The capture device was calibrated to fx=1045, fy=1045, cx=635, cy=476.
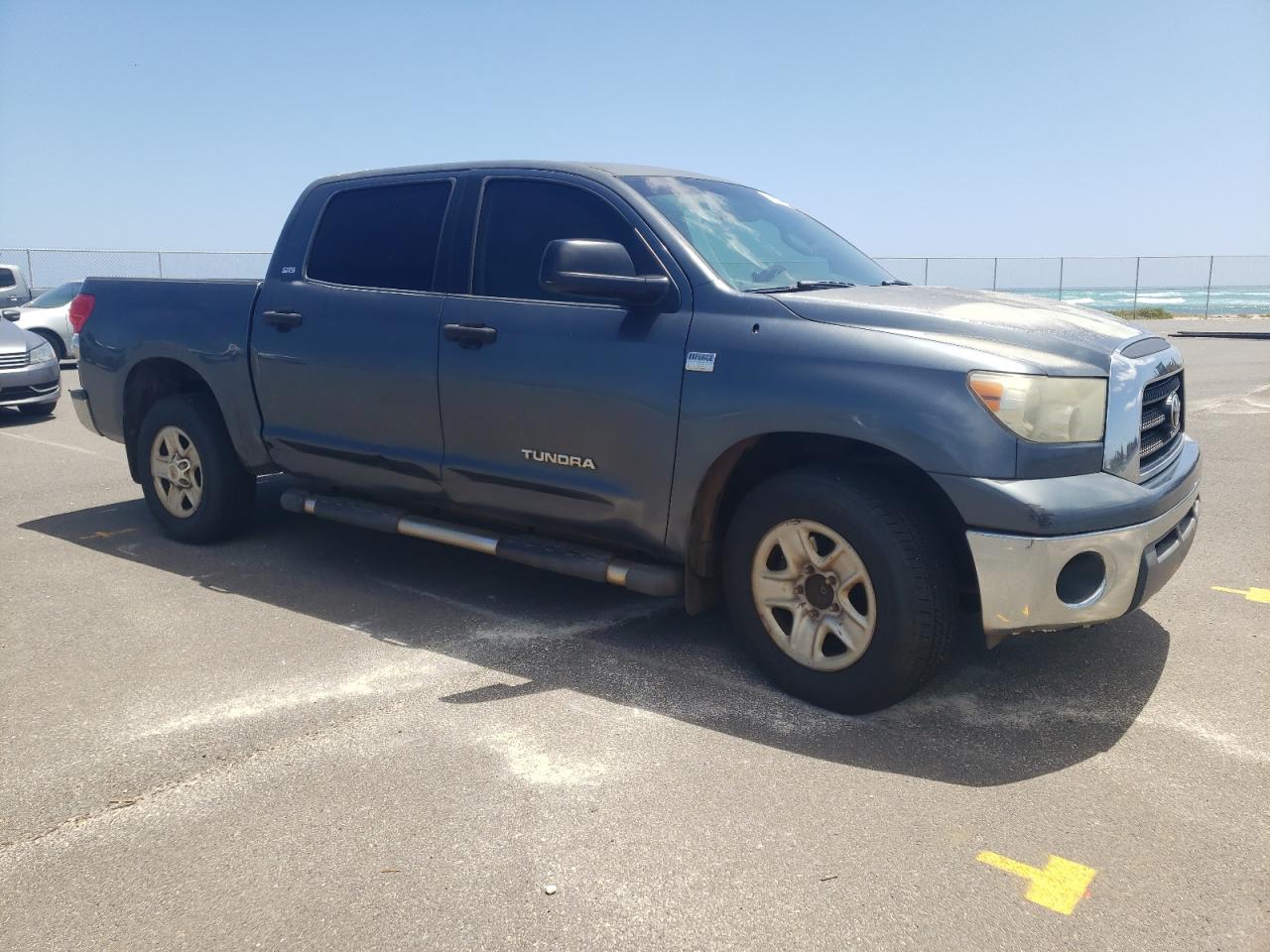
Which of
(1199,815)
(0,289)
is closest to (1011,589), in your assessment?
(1199,815)

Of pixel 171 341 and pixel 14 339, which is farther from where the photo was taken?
pixel 14 339

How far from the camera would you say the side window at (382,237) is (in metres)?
4.73

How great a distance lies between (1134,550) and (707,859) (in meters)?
1.67

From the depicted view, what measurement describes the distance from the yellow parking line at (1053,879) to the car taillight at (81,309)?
5.62 metres

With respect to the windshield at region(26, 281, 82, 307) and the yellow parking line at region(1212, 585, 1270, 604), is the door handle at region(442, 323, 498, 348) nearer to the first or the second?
the yellow parking line at region(1212, 585, 1270, 604)

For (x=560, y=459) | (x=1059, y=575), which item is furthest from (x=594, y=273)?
(x=1059, y=575)

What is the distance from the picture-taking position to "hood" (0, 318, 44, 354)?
10672 mm

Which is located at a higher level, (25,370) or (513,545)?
(25,370)

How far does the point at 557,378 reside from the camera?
13.5ft

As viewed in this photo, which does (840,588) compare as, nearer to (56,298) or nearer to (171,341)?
(171,341)

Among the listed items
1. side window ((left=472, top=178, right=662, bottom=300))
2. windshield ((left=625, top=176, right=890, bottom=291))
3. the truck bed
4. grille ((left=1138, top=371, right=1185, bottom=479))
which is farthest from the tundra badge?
grille ((left=1138, top=371, right=1185, bottom=479))

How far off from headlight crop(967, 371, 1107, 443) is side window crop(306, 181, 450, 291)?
2.54m

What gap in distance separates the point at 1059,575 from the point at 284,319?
369 centimetres

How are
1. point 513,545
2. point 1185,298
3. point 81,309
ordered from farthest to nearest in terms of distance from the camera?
point 1185,298
point 81,309
point 513,545
